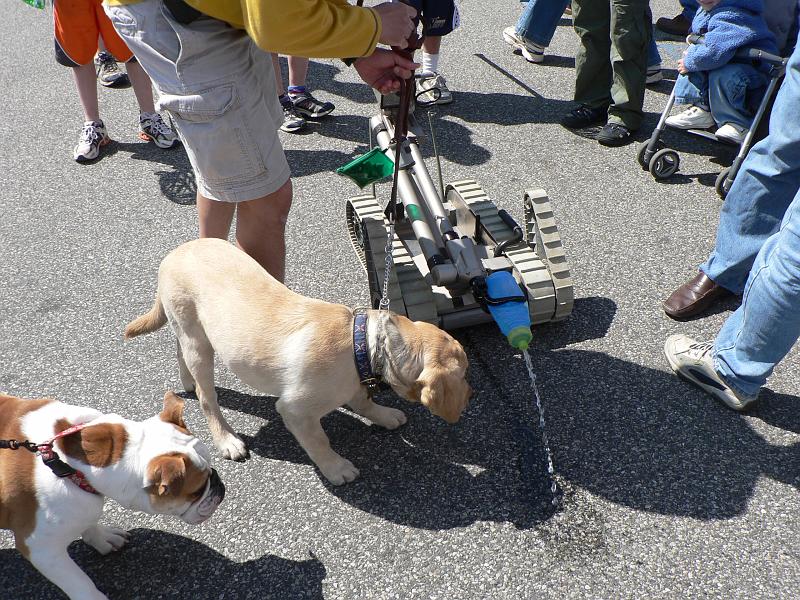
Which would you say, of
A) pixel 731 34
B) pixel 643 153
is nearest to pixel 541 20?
pixel 643 153

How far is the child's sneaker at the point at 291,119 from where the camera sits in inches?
201

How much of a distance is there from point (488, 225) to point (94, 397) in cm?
202

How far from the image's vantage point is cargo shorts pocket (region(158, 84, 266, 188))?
8.13 feet

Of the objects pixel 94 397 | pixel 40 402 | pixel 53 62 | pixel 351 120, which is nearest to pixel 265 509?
pixel 40 402

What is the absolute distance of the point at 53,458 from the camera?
1.96 m

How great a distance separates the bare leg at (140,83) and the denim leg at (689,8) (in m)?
4.91

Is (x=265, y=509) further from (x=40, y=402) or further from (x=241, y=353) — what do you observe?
(x=40, y=402)

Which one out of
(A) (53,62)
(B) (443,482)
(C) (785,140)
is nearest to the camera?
(B) (443,482)

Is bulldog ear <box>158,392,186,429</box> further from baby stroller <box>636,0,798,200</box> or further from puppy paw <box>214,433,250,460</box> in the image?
baby stroller <box>636,0,798,200</box>

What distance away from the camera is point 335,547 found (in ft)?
7.66

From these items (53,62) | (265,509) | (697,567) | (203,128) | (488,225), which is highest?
(203,128)

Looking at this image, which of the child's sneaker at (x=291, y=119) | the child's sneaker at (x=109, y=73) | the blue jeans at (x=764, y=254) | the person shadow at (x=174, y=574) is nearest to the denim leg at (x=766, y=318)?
the blue jeans at (x=764, y=254)

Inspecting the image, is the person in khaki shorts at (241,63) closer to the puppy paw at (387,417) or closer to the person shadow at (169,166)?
the puppy paw at (387,417)

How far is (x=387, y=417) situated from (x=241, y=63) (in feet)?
4.89
